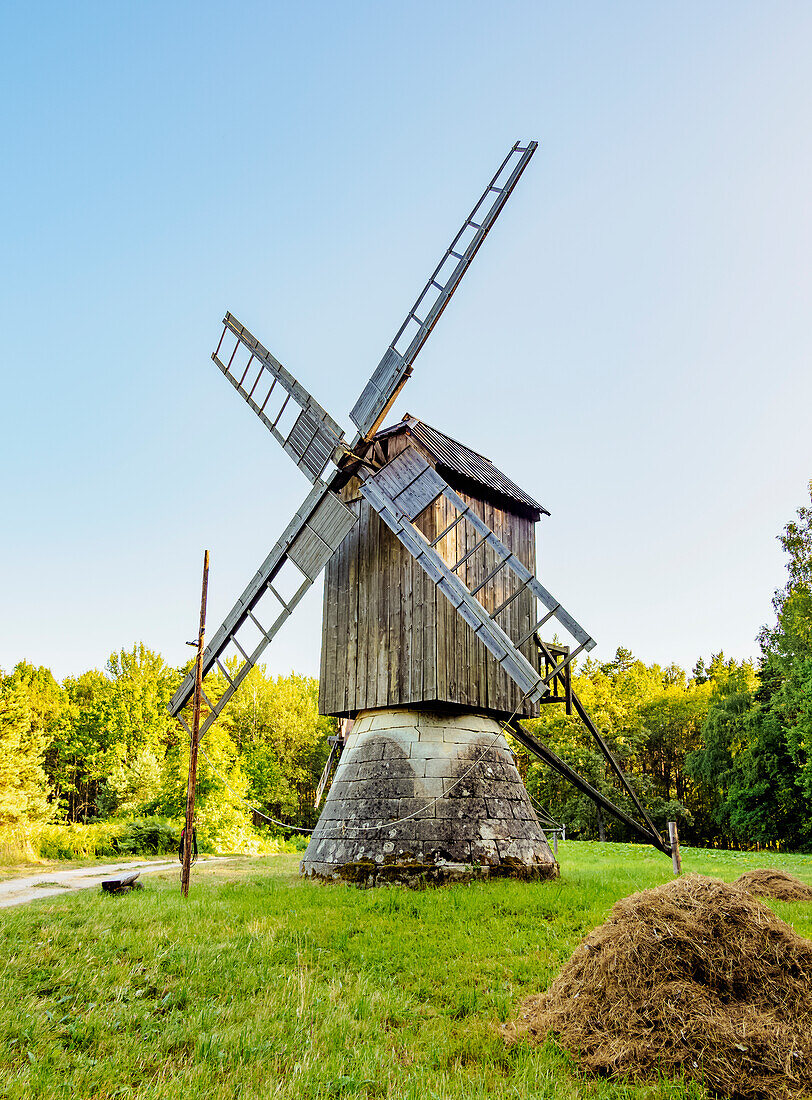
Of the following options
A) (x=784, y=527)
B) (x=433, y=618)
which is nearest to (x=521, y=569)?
(x=433, y=618)

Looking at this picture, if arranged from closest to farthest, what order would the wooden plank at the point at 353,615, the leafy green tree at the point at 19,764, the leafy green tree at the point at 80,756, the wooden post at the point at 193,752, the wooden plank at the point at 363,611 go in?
the wooden post at the point at 193,752 → the wooden plank at the point at 363,611 → the wooden plank at the point at 353,615 → the leafy green tree at the point at 19,764 → the leafy green tree at the point at 80,756

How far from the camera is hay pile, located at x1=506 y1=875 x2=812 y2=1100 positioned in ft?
16.1

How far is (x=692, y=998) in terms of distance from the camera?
5.38 m

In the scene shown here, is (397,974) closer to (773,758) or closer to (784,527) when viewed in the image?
(784,527)

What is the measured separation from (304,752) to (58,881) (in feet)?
119

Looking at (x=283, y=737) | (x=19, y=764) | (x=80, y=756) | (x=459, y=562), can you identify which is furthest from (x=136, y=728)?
(x=459, y=562)

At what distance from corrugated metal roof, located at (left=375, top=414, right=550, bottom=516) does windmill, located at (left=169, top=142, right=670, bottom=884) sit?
0.06 metres

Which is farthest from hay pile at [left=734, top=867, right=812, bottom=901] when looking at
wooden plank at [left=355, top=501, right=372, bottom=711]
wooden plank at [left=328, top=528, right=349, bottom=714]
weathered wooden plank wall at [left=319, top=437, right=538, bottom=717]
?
wooden plank at [left=328, top=528, right=349, bottom=714]

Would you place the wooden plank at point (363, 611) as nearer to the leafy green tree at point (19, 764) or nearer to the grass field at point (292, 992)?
the grass field at point (292, 992)

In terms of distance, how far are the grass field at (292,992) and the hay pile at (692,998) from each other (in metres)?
0.27

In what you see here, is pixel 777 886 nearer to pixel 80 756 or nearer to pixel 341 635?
pixel 341 635

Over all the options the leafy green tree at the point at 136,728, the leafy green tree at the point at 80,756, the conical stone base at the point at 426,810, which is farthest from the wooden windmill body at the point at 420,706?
the leafy green tree at the point at 80,756

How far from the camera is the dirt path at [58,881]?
11789 mm

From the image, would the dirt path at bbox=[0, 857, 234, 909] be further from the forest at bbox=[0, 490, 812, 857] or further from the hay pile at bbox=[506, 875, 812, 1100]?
the hay pile at bbox=[506, 875, 812, 1100]
